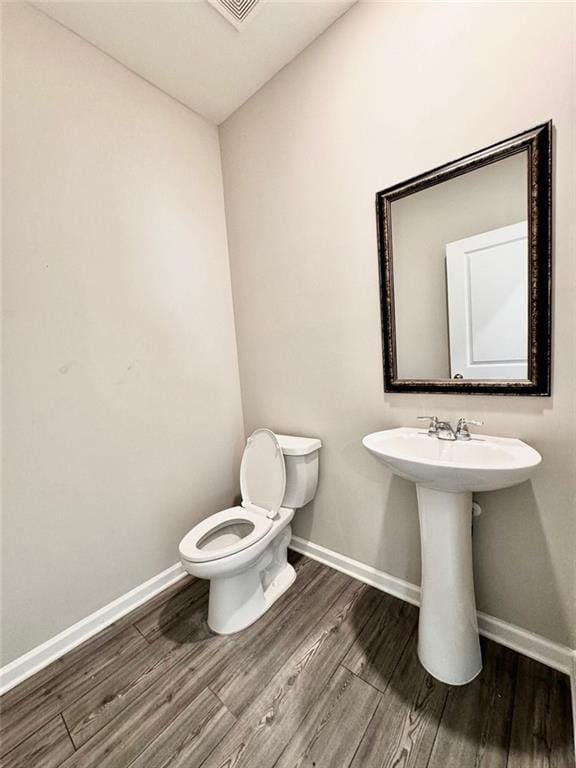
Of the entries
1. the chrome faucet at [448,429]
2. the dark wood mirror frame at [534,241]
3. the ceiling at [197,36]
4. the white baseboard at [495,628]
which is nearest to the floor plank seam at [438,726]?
the white baseboard at [495,628]

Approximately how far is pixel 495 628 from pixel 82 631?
1.79 meters

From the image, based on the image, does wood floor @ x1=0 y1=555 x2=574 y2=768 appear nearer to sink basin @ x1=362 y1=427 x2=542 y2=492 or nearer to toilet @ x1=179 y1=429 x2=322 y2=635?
toilet @ x1=179 y1=429 x2=322 y2=635

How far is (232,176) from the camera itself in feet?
6.33

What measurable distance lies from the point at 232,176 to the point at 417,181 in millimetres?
1199

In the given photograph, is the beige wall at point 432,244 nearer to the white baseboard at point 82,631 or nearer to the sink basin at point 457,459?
the sink basin at point 457,459

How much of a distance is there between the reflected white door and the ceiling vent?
1.33m

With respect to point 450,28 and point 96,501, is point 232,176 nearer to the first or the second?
point 450,28

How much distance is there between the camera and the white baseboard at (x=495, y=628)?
1.11m

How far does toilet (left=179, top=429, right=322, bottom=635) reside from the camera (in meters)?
1.33

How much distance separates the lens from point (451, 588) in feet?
3.65

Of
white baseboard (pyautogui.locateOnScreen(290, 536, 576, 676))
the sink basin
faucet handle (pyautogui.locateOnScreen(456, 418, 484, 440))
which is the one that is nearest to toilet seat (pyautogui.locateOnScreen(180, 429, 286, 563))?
white baseboard (pyautogui.locateOnScreen(290, 536, 576, 676))

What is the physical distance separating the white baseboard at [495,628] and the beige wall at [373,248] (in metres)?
0.04

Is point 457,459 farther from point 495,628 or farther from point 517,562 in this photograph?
point 495,628

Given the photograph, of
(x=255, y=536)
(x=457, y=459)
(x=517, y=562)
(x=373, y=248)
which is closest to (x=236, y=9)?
(x=373, y=248)
